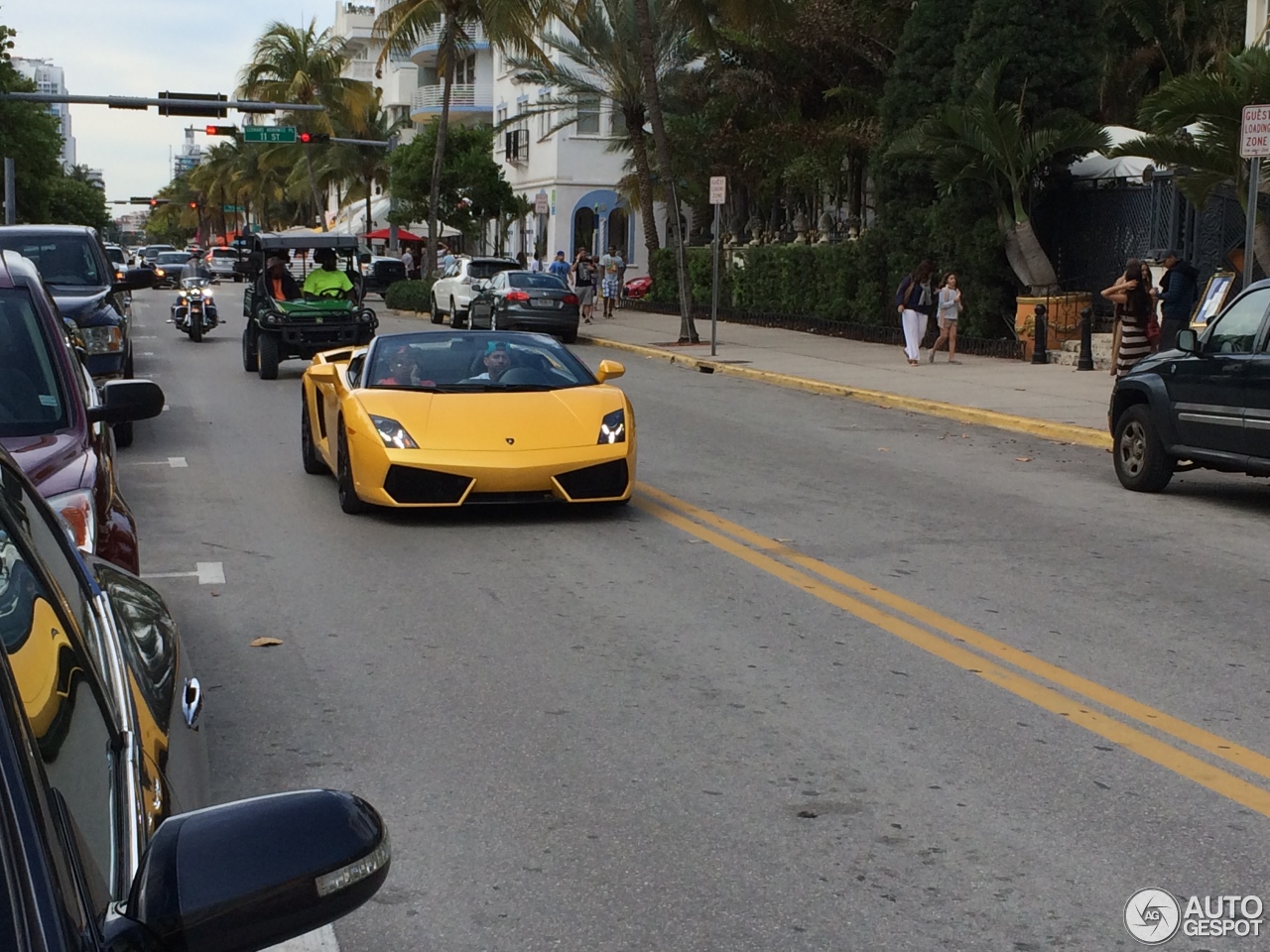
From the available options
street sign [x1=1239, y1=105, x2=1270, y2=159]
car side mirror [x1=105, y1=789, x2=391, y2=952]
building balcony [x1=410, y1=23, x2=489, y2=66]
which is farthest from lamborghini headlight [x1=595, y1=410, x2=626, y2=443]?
building balcony [x1=410, y1=23, x2=489, y2=66]

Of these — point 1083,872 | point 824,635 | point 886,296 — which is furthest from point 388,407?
point 886,296

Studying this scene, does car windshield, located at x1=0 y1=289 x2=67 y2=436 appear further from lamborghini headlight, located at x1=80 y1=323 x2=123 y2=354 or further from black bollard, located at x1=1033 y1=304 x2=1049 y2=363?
black bollard, located at x1=1033 y1=304 x2=1049 y2=363

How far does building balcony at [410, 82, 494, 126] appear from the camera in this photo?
71438mm

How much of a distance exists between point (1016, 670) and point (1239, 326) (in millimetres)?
6442

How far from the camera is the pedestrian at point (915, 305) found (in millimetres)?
26609

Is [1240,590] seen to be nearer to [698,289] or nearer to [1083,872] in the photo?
[1083,872]

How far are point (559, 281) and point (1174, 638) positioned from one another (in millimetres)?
28136

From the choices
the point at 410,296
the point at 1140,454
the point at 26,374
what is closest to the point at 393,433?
the point at 26,374

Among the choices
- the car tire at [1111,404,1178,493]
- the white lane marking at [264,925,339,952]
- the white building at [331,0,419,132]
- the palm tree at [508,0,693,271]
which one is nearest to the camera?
the white lane marking at [264,925,339,952]

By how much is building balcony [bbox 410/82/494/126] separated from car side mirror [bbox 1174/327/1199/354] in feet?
196

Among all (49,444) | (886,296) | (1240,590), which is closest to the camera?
(49,444)

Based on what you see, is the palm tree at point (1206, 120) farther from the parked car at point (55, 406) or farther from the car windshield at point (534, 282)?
the parked car at point (55, 406)

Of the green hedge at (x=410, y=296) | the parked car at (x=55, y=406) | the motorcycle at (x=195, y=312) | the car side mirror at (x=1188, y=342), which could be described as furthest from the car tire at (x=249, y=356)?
the green hedge at (x=410, y=296)

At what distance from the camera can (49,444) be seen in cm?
612
